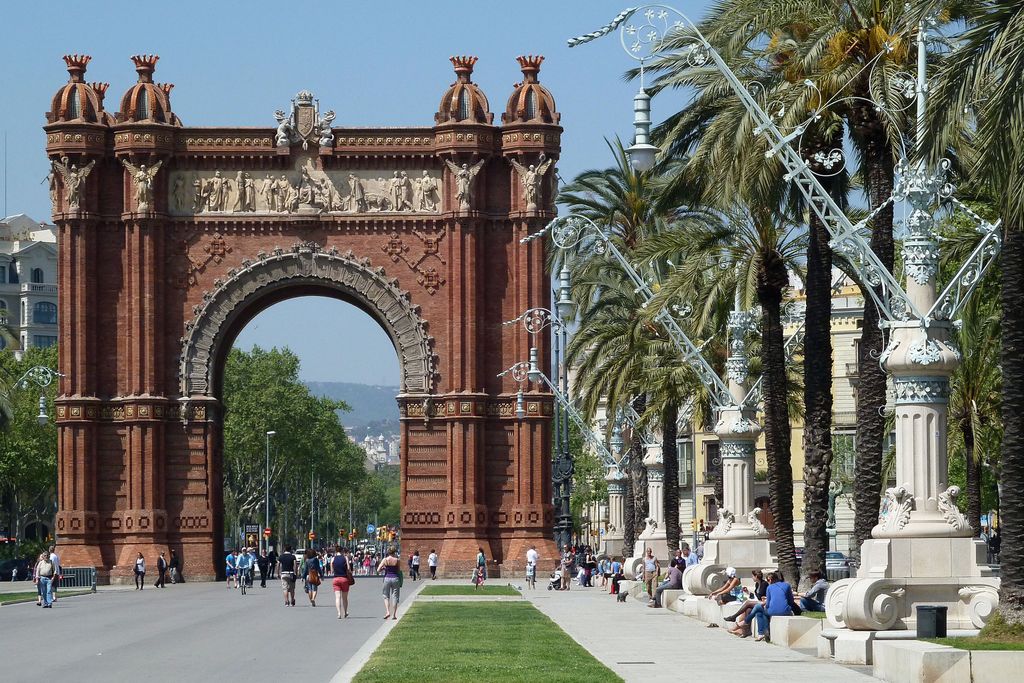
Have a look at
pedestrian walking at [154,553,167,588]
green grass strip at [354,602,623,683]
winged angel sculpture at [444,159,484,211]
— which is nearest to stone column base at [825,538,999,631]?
green grass strip at [354,602,623,683]

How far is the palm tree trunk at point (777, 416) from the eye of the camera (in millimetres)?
37406

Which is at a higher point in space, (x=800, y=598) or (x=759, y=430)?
(x=759, y=430)

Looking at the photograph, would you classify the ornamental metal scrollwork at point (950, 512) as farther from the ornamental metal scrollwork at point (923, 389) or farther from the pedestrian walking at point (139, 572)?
the pedestrian walking at point (139, 572)

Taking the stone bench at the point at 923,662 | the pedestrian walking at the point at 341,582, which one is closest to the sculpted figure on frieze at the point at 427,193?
the pedestrian walking at the point at 341,582

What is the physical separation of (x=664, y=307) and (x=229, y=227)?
30916mm

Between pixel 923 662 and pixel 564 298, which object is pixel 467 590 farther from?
pixel 923 662

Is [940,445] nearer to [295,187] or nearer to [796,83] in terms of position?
[796,83]

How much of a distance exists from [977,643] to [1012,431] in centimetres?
298

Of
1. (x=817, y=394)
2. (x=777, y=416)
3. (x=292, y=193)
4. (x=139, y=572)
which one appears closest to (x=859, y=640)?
(x=817, y=394)

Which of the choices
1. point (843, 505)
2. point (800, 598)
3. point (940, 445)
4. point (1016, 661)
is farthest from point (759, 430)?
point (843, 505)

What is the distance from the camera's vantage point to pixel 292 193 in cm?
6912

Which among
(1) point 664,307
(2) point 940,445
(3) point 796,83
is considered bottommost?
(2) point 940,445

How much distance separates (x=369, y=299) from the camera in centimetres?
6900

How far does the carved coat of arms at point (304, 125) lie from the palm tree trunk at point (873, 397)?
130 feet
